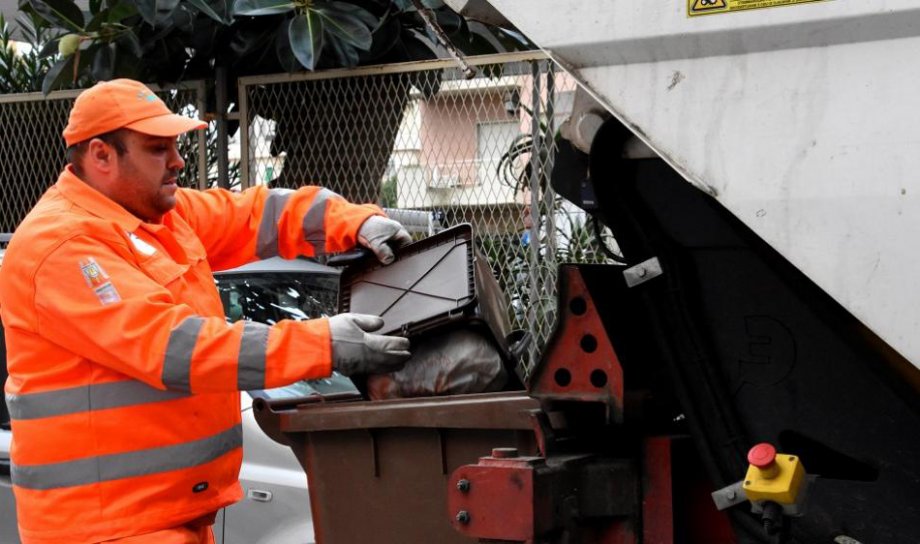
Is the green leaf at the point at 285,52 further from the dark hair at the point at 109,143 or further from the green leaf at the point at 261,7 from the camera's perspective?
the dark hair at the point at 109,143

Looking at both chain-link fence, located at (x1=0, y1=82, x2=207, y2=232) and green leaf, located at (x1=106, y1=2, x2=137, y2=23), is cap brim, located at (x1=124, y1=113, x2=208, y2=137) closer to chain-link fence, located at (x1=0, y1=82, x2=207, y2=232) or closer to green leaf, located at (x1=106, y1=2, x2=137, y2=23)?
green leaf, located at (x1=106, y1=2, x2=137, y2=23)

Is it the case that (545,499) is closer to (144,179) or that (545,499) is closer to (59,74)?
(144,179)

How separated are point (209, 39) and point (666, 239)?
14.8 ft

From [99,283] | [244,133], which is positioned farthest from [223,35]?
[99,283]

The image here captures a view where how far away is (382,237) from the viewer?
3.39m

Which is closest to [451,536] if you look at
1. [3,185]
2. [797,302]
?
[797,302]

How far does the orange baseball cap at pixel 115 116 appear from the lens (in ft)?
10.3

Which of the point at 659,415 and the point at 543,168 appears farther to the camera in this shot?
the point at 543,168

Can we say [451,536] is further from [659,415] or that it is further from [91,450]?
[91,450]

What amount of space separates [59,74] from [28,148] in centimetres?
86

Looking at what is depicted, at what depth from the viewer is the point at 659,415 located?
9.00ft

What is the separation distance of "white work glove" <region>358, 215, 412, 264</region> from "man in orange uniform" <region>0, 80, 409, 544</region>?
38 cm

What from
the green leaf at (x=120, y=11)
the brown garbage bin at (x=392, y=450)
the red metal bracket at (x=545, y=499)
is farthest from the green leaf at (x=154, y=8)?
the red metal bracket at (x=545, y=499)

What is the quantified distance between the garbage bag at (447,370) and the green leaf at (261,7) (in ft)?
10.8
